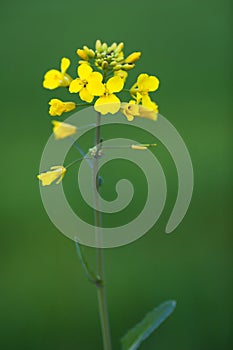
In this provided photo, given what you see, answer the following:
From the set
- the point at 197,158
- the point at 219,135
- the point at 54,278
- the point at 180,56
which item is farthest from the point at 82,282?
the point at 180,56

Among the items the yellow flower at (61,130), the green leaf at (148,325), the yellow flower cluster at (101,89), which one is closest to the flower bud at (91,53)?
the yellow flower cluster at (101,89)

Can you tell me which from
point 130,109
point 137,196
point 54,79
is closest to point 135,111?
point 130,109

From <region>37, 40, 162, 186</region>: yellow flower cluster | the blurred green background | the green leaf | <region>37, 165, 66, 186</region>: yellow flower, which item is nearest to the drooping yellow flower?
<region>37, 40, 162, 186</region>: yellow flower cluster

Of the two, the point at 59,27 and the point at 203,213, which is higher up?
the point at 59,27

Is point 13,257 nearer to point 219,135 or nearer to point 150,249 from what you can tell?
point 150,249

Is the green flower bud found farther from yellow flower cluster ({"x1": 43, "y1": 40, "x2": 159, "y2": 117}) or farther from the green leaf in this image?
the green leaf

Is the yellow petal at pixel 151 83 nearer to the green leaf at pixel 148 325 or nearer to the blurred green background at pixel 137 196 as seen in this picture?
the green leaf at pixel 148 325
